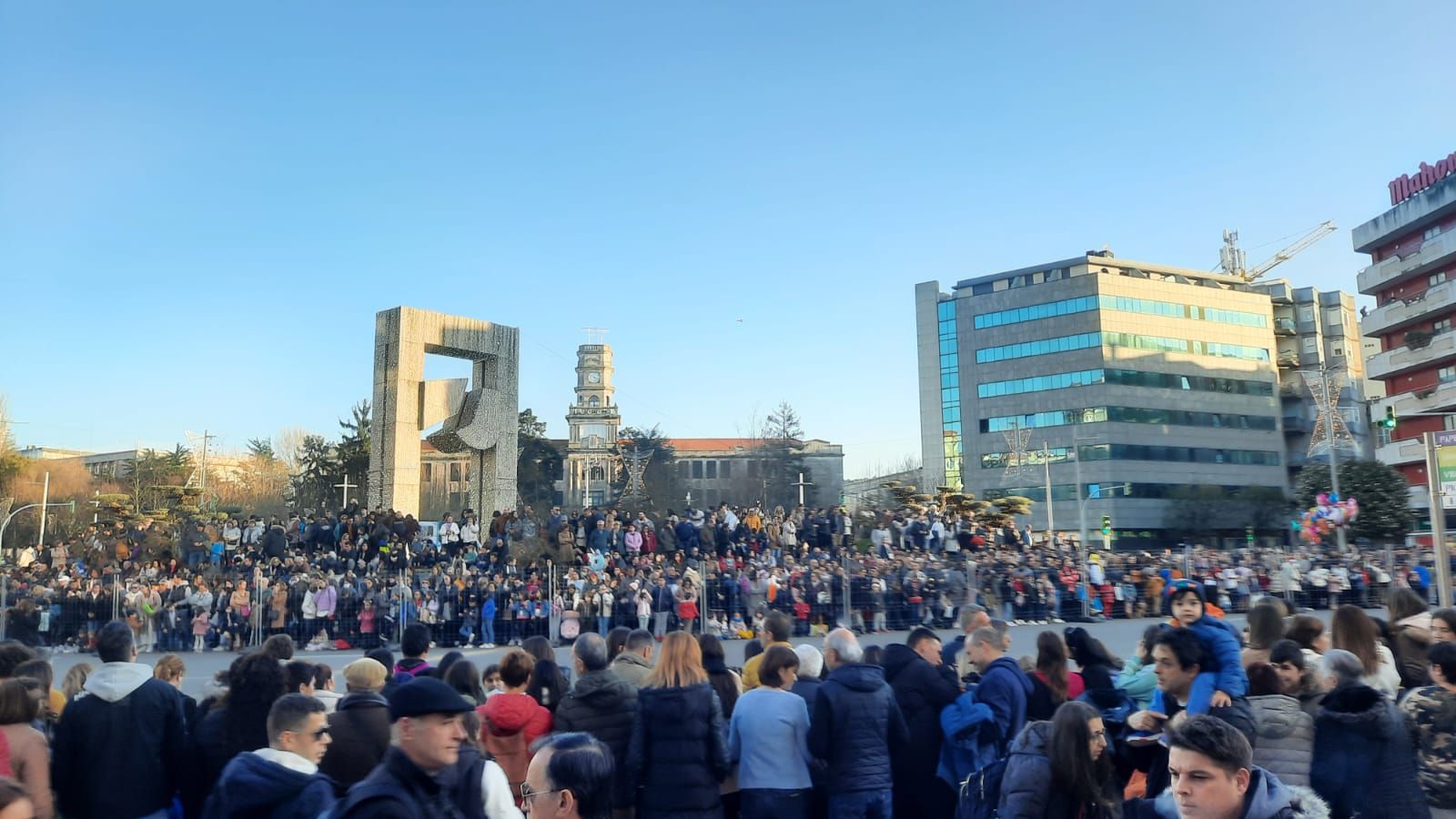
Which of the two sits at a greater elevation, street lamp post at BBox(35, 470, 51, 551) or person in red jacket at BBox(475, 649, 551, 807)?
street lamp post at BBox(35, 470, 51, 551)

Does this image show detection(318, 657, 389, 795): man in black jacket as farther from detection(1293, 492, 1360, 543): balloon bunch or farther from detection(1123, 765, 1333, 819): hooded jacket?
detection(1293, 492, 1360, 543): balloon bunch

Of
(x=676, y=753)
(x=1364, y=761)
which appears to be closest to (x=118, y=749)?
(x=676, y=753)

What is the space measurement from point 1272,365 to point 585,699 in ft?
286

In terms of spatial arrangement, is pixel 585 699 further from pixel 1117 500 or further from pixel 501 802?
pixel 1117 500

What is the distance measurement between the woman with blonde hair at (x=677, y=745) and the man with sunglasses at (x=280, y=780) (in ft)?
6.64

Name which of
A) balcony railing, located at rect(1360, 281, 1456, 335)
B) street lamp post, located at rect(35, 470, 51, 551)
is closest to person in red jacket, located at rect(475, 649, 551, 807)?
Result: street lamp post, located at rect(35, 470, 51, 551)

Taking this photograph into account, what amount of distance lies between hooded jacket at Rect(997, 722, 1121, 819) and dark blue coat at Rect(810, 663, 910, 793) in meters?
1.44

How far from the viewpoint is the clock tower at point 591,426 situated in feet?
395

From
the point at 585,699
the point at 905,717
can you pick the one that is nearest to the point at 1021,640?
the point at 905,717

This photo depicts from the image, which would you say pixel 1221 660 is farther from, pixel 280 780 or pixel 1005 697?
pixel 280 780

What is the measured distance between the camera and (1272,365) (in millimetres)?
80375

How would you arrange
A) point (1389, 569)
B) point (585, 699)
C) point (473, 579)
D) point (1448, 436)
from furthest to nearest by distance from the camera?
point (1389, 569) < point (473, 579) < point (1448, 436) < point (585, 699)

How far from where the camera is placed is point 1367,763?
4.68 meters

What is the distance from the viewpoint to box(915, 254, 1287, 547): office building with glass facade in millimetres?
74312
